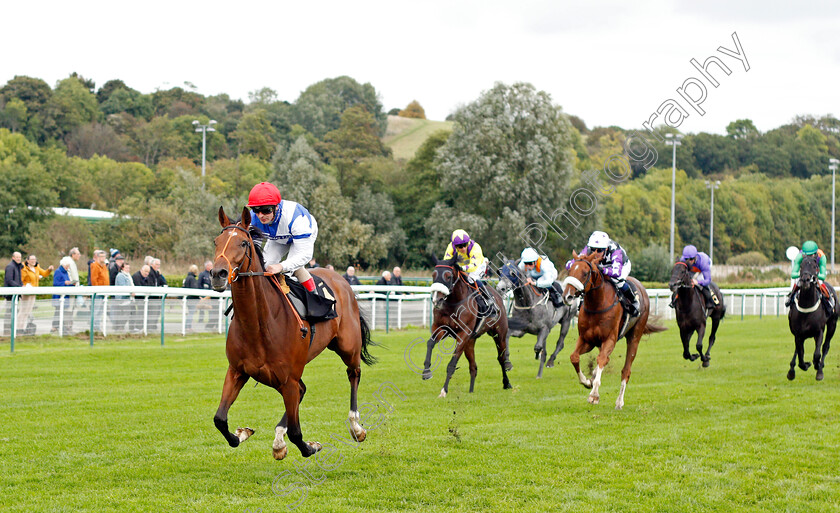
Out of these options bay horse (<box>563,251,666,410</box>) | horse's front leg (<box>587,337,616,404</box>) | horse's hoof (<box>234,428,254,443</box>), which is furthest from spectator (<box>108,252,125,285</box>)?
horse's hoof (<box>234,428,254,443</box>)

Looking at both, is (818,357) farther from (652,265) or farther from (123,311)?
(652,265)

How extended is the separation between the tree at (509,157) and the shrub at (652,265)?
4.74m

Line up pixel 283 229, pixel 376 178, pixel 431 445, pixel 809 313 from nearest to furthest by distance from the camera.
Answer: pixel 283 229, pixel 431 445, pixel 809 313, pixel 376 178

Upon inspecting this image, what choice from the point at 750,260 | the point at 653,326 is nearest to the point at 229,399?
the point at 653,326

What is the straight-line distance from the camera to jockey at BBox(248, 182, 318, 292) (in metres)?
5.64

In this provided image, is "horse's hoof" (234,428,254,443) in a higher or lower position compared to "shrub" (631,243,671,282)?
lower

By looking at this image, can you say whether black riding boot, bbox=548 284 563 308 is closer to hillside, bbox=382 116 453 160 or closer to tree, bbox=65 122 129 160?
tree, bbox=65 122 129 160

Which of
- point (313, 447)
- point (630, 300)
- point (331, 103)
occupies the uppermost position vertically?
point (331, 103)

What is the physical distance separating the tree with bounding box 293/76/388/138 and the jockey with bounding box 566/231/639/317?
7940cm

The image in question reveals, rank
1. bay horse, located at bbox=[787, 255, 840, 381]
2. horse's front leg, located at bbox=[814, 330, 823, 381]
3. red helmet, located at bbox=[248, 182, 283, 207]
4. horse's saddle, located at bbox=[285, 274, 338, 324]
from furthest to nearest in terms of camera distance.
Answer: horse's front leg, located at bbox=[814, 330, 823, 381], bay horse, located at bbox=[787, 255, 840, 381], horse's saddle, located at bbox=[285, 274, 338, 324], red helmet, located at bbox=[248, 182, 283, 207]

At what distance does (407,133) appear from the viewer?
107m

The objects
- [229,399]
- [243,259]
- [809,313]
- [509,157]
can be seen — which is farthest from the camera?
[509,157]

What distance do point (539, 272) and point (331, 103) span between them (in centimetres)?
8439

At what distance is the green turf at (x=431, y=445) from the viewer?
5098mm
